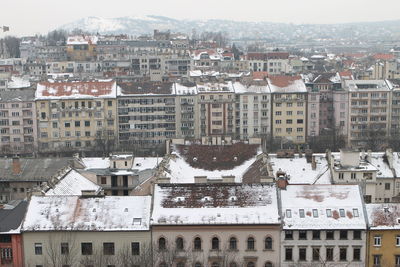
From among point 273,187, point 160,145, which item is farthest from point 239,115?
point 273,187

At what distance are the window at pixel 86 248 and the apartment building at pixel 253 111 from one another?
5905cm

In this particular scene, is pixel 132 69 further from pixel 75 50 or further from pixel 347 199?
pixel 347 199

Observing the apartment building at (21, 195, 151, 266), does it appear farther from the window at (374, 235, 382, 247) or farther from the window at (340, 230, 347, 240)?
the window at (374, 235, 382, 247)

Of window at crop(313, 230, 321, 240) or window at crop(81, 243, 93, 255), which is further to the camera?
window at crop(81, 243, 93, 255)

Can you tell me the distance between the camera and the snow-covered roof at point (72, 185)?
53375 mm

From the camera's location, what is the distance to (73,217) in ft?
151

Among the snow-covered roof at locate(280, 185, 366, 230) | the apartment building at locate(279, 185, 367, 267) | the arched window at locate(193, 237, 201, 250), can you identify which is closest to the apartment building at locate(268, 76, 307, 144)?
the snow-covered roof at locate(280, 185, 366, 230)

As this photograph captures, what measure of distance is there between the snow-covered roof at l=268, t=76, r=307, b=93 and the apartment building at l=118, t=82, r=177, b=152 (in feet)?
49.0

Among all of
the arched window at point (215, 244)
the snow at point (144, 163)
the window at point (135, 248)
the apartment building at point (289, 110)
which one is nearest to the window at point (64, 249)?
the window at point (135, 248)

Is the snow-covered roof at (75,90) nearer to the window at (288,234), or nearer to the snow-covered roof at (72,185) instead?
the snow-covered roof at (72,185)

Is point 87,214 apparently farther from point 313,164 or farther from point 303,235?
point 313,164

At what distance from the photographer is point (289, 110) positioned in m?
103

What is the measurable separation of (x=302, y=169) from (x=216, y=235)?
19861mm

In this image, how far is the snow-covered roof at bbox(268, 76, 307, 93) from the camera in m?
103
